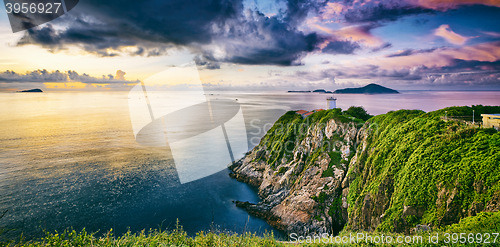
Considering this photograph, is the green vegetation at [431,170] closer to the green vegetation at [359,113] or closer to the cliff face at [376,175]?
the cliff face at [376,175]

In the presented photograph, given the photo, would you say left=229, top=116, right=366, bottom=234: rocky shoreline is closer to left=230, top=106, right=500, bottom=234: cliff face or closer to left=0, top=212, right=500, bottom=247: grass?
left=230, top=106, right=500, bottom=234: cliff face

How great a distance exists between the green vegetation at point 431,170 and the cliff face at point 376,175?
50mm

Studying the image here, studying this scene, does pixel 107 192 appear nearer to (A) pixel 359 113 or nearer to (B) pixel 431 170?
(B) pixel 431 170

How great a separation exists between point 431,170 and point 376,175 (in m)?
5.42

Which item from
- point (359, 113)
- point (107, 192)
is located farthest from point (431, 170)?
point (107, 192)

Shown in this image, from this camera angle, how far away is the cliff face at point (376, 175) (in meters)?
11.5

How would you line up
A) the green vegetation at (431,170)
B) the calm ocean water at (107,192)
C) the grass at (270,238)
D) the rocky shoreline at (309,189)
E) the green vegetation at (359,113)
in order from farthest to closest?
the green vegetation at (359,113)
the calm ocean water at (107,192)
the rocky shoreline at (309,189)
the green vegetation at (431,170)
the grass at (270,238)

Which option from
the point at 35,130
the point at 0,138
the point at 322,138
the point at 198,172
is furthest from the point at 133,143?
the point at 322,138

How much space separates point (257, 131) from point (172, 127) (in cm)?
3689

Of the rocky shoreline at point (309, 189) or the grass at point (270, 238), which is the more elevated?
the grass at point (270, 238)

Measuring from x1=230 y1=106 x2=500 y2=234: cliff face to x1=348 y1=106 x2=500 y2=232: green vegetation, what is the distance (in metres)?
0.05

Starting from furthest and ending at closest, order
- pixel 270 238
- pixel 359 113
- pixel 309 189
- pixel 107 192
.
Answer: pixel 359 113, pixel 107 192, pixel 309 189, pixel 270 238

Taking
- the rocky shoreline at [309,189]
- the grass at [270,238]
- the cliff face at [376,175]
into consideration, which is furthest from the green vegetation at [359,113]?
the grass at [270,238]

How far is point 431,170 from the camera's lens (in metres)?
13.6
